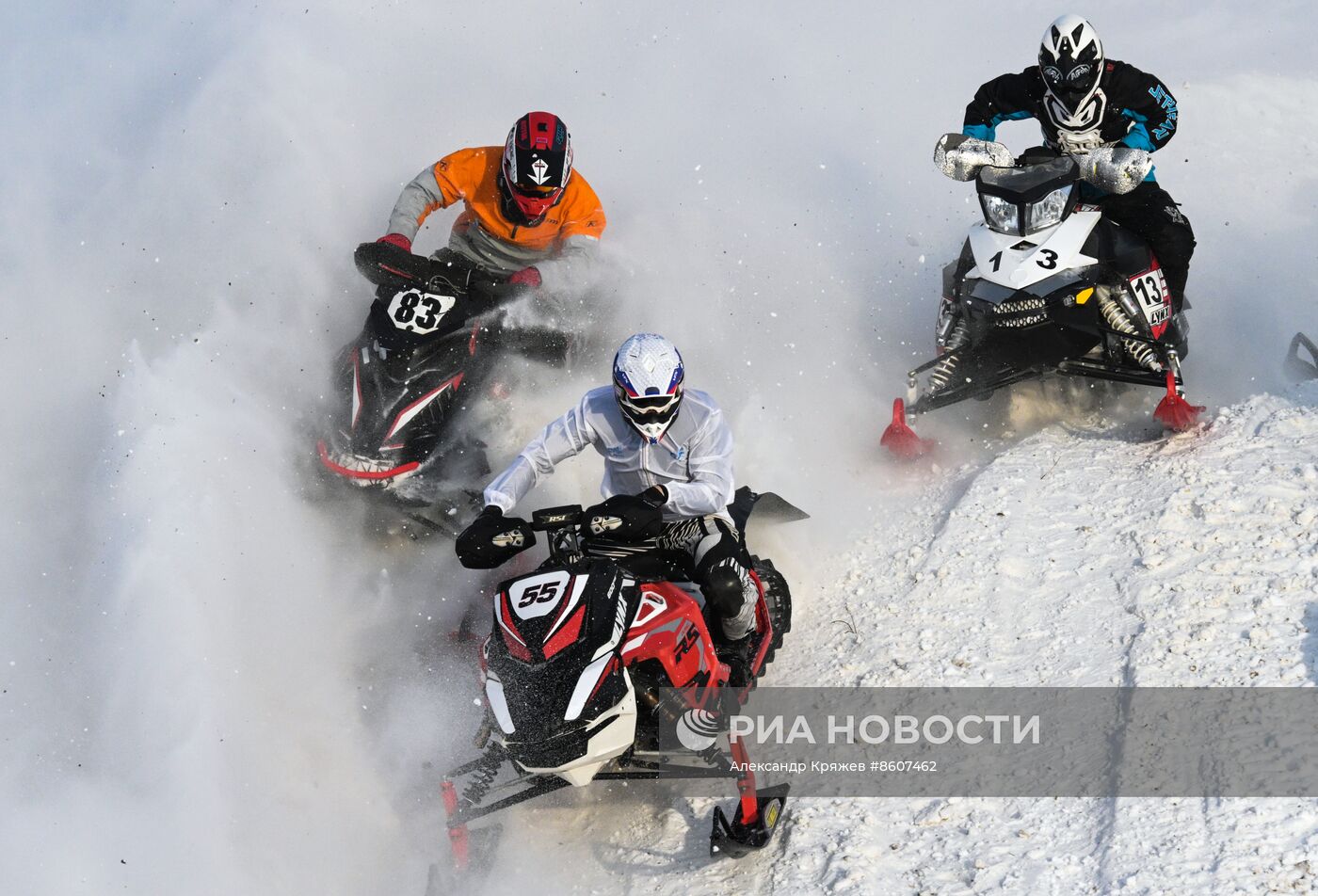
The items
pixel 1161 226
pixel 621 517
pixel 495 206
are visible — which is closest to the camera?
pixel 621 517

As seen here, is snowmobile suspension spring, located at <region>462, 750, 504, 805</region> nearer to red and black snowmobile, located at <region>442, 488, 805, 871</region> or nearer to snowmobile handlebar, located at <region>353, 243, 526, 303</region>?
red and black snowmobile, located at <region>442, 488, 805, 871</region>

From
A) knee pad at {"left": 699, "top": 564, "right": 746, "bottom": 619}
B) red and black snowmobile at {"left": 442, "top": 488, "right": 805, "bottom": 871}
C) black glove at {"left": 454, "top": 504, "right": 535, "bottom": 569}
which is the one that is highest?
knee pad at {"left": 699, "top": 564, "right": 746, "bottom": 619}

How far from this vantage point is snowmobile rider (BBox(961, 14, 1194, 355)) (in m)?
8.55

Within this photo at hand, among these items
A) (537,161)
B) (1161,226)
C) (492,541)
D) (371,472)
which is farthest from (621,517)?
(1161,226)

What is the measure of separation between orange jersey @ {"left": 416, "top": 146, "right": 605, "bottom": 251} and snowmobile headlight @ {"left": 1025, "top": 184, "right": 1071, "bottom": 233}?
2897mm

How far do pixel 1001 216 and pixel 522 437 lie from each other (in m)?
3.14

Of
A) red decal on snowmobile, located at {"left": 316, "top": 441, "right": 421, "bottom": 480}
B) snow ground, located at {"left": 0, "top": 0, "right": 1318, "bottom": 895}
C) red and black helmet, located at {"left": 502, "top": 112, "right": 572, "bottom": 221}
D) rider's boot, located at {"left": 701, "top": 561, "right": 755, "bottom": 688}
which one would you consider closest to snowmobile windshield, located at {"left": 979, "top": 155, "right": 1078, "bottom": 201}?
snow ground, located at {"left": 0, "top": 0, "right": 1318, "bottom": 895}

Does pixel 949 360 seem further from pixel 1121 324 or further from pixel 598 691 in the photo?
pixel 598 691

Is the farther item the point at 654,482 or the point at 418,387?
the point at 418,387

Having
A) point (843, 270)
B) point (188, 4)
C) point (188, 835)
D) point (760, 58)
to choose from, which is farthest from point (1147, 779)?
point (188, 4)

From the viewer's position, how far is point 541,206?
362 inches

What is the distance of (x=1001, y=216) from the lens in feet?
27.8

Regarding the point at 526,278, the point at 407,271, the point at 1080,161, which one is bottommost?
the point at 407,271

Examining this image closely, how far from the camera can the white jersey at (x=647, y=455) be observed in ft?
21.0
